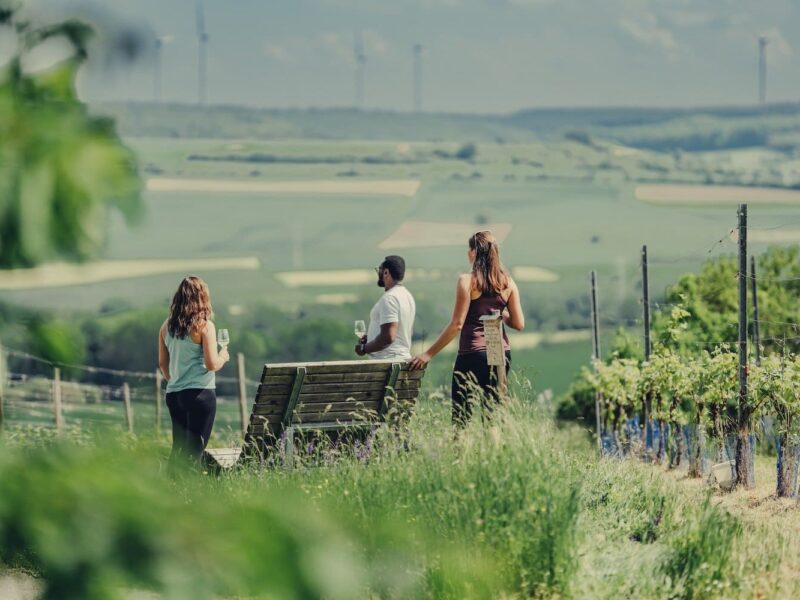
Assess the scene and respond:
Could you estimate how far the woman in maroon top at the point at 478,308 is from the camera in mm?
7816

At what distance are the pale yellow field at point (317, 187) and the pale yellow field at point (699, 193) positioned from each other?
1977 cm

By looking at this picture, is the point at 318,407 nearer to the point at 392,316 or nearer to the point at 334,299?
the point at 392,316

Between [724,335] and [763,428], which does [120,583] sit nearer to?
[763,428]

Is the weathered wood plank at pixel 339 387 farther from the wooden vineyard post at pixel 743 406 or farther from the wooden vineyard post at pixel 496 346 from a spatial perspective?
the wooden vineyard post at pixel 743 406

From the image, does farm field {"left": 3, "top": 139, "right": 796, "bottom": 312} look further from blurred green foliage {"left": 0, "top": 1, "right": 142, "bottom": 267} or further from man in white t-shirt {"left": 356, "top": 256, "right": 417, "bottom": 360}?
blurred green foliage {"left": 0, "top": 1, "right": 142, "bottom": 267}

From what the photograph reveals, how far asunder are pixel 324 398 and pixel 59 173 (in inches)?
295

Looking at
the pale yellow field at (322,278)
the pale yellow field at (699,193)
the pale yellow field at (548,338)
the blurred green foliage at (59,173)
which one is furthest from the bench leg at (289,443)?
the pale yellow field at (322,278)

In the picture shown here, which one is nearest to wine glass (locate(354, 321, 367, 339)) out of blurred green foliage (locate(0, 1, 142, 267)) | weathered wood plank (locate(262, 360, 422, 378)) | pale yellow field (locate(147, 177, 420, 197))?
weathered wood plank (locate(262, 360, 422, 378))

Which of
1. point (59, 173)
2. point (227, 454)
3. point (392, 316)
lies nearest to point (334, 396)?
point (392, 316)

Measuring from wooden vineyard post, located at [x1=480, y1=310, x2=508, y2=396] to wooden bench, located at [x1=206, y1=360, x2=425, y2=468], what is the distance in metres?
0.68

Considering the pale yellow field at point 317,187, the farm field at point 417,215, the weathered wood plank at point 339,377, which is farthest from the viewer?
the pale yellow field at point 317,187

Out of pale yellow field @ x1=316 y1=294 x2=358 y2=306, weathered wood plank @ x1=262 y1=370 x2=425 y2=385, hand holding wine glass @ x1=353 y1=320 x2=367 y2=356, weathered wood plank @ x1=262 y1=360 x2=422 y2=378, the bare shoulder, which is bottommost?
pale yellow field @ x1=316 y1=294 x2=358 y2=306

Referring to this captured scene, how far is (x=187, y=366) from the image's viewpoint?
7.76 metres

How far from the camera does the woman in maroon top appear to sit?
7.82 m
